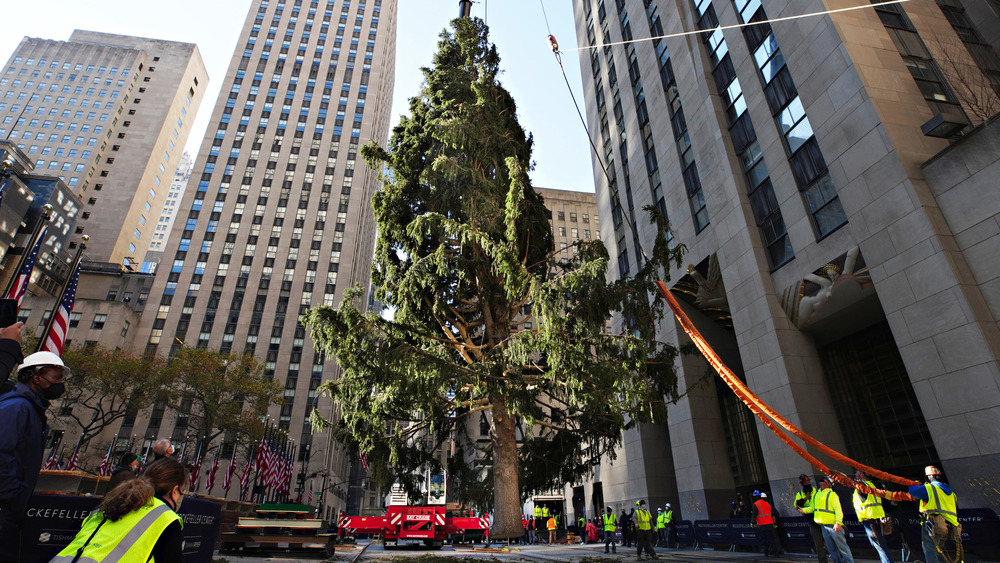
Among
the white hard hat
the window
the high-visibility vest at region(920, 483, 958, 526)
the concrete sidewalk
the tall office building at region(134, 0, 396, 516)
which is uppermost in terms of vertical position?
the tall office building at region(134, 0, 396, 516)

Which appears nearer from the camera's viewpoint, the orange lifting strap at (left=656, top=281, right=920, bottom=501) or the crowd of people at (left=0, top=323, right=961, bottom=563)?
the crowd of people at (left=0, top=323, right=961, bottom=563)

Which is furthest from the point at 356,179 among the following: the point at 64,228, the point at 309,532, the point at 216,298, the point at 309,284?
the point at 309,532

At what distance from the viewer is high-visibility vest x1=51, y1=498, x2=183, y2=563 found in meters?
2.65

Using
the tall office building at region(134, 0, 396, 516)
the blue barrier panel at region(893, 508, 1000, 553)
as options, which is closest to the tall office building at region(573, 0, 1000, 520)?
the blue barrier panel at region(893, 508, 1000, 553)

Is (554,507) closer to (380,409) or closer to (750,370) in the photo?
(750,370)

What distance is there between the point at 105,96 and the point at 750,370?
434ft

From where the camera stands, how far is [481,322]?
1498 centimetres

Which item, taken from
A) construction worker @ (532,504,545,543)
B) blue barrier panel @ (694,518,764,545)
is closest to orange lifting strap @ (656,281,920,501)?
blue barrier panel @ (694,518,764,545)

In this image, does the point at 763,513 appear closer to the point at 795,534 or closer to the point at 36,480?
the point at 795,534

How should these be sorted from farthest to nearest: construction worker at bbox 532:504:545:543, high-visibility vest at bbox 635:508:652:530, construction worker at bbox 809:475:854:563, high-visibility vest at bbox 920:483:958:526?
construction worker at bbox 532:504:545:543 < high-visibility vest at bbox 635:508:652:530 < construction worker at bbox 809:475:854:563 < high-visibility vest at bbox 920:483:958:526

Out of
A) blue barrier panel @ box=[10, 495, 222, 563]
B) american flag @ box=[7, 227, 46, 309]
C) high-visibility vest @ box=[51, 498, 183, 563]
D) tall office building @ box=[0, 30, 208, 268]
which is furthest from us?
tall office building @ box=[0, 30, 208, 268]

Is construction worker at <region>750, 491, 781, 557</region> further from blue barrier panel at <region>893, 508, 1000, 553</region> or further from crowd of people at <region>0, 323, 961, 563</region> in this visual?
crowd of people at <region>0, 323, 961, 563</region>

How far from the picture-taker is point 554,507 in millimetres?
54375

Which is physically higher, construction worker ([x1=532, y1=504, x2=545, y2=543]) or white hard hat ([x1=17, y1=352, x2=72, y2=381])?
white hard hat ([x1=17, y1=352, x2=72, y2=381])
